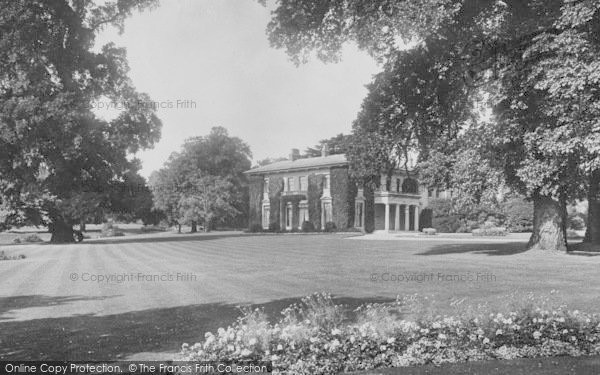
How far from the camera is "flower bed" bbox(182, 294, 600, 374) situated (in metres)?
6.83

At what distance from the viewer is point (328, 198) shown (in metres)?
39.7

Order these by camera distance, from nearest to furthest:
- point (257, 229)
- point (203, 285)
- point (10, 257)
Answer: point (203, 285) → point (257, 229) → point (10, 257)

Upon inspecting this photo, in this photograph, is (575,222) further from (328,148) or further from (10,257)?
(10,257)

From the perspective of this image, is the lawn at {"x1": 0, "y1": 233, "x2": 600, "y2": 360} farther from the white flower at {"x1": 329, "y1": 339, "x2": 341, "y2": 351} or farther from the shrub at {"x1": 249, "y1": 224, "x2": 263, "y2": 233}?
the white flower at {"x1": 329, "y1": 339, "x2": 341, "y2": 351}

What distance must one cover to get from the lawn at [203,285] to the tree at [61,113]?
469cm

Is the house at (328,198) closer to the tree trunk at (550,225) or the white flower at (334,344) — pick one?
the tree trunk at (550,225)

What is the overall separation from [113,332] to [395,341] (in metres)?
4.74

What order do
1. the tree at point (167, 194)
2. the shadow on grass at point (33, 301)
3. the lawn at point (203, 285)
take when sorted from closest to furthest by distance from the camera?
the lawn at point (203, 285) → the shadow on grass at point (33, 301) → the tree at point (167, 194)

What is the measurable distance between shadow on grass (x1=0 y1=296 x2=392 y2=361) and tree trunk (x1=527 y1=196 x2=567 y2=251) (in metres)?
16.1

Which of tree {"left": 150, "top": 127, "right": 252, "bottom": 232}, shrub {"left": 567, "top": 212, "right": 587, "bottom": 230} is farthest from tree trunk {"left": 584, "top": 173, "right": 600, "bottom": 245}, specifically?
A: shrub {"left": 567, "top": 212, "right": 587, "bottom": 230}

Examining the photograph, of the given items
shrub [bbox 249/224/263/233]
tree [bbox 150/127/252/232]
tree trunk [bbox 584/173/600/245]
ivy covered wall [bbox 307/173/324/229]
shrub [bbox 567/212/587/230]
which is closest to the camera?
tree [bbox 150/127/252/232]

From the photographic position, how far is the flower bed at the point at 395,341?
6.83m

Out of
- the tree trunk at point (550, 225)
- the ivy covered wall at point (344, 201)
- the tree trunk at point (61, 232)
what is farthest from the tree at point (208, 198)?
the tree trunk at point (61, 232)

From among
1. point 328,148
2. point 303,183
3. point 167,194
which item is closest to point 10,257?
point 167,194
